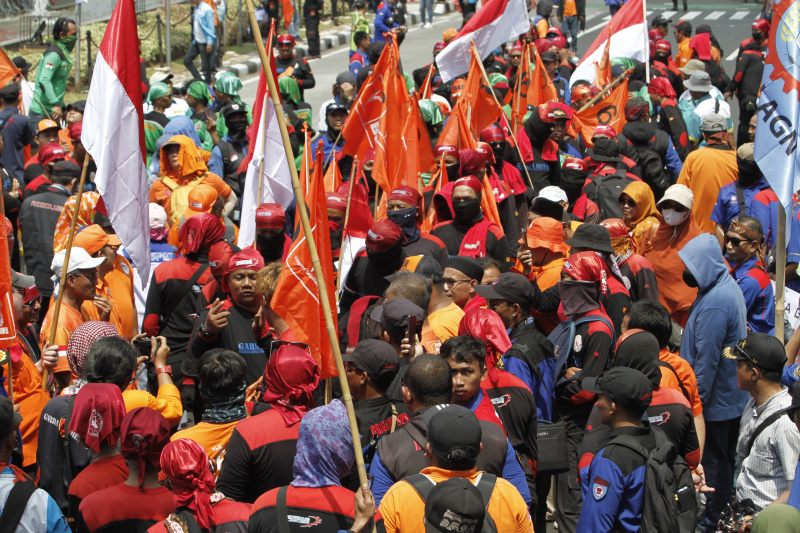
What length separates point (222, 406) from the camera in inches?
177

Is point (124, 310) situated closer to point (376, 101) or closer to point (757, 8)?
point (376, 101)

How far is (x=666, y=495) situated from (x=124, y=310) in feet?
13.9

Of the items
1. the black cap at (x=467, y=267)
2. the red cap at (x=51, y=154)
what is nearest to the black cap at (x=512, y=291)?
the black cap at (x=467, y=267)

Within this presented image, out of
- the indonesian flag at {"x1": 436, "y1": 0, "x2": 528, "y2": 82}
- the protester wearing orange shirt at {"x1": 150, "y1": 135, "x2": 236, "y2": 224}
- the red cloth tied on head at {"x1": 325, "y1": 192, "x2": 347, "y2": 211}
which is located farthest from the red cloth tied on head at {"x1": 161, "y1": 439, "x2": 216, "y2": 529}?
the indonesian flag at {"x1": 436, "y1": 0, "x2": 528, "y2": 82}

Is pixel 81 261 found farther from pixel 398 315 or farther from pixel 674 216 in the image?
pixel 674 216

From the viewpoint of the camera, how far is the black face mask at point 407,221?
6676 millimetres

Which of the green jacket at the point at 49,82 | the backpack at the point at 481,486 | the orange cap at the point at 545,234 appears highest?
the green jacket at the point at 49,82

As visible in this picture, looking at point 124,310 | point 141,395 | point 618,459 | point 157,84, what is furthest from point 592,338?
point 157,84

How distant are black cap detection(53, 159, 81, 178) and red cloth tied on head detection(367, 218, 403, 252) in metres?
3.84

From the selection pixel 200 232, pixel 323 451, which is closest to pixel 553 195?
pixel 200 232

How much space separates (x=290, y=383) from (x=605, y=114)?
811 centimetres

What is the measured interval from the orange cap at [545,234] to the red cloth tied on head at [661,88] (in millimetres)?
6402

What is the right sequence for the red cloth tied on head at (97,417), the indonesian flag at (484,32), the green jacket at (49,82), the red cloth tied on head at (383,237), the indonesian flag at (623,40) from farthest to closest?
the green jacket at (49,82) → the indonesian flag at (623,40) → the indonesian flag at (484,32) → the red cloth tied on head at (383,237) → the red cloth tied on head at (97,417)

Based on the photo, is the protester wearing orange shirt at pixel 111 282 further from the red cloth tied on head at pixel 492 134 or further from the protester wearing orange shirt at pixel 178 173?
the red cloth tied on head at pixel 492 134
